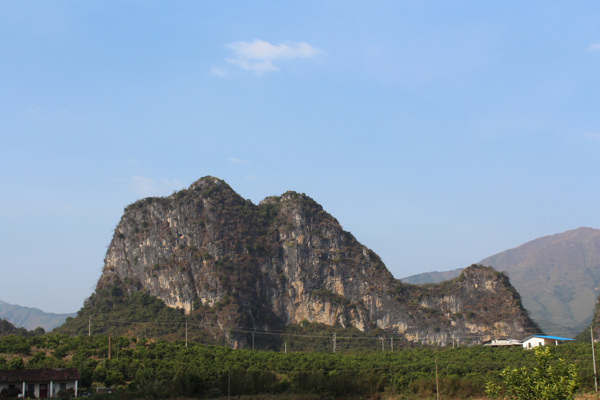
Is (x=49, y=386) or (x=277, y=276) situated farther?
(x=277, y=276)

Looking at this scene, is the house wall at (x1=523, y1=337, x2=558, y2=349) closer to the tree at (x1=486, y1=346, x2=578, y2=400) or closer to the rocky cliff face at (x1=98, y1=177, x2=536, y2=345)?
the rocky cliff face at (x1=98, y1=177, x2=536, y2=345)

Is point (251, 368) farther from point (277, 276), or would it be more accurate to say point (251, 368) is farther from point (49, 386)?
point (277, 276)

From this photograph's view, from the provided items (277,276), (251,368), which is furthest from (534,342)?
(277,276)

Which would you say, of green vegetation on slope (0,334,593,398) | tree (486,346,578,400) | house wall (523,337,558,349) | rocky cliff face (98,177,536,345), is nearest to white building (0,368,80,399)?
green vegetation on slope (0,334,593,398)

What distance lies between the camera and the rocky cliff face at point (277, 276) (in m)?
98.7

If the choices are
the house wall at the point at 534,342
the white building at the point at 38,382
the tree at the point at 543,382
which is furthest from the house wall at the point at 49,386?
the house wall at the point at 534,342

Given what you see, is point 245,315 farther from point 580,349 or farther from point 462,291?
point 580,349

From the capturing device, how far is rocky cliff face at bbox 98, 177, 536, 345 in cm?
9869

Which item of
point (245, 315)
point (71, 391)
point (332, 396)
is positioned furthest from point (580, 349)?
point (245, 315)

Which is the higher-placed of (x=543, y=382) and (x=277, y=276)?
(x=277, y=276)

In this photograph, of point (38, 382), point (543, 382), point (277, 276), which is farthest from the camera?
point (277, 276)

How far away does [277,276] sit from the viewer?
107m

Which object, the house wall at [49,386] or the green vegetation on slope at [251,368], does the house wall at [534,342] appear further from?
the house wall at [49,386]

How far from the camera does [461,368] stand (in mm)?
52062
